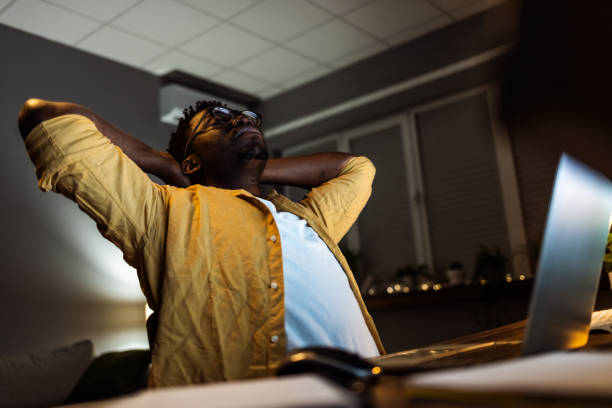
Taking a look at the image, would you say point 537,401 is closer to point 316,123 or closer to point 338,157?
point 338,157

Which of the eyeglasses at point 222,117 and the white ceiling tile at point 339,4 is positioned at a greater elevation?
the white ceiling tile at point 339,4

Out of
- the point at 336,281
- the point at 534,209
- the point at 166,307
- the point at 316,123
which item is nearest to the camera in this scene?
the point at 166,307

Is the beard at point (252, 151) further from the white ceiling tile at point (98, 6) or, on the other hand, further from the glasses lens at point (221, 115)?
the white ceiling tile at point (98, 6)

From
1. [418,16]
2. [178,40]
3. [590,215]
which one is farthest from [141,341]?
[590,215]

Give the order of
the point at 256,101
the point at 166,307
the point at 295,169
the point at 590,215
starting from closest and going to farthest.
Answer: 1. the point at 590,215
2. the point at 166,307
3. the point at 295,169
4. the point at 256,101

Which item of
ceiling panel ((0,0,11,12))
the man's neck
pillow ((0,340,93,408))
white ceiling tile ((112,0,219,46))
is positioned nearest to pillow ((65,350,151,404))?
pillow ((0,340,93,408))

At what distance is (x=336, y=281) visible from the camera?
3.89 feet

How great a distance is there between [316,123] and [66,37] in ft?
7.29

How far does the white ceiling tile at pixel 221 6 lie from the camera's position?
354cm

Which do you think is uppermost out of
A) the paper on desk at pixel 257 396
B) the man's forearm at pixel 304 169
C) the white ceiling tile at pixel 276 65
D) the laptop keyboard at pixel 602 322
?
the white ceiling tile at pixel 276 65

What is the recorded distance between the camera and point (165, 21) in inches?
146

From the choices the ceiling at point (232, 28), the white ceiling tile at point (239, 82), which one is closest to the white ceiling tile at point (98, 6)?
the ceiling at point (232, 28)

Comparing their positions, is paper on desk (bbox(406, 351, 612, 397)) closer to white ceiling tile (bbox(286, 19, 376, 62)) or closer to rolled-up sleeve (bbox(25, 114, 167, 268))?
rolled-up sleeve (bbox(25, 114, 167, 268))

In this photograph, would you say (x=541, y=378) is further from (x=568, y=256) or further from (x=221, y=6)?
(x=221, y=6)
